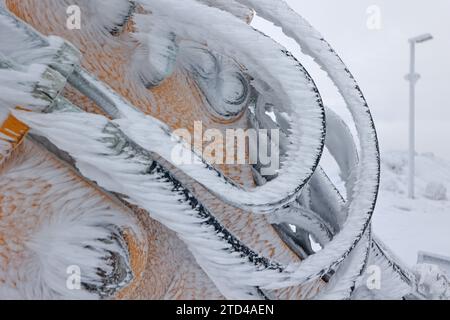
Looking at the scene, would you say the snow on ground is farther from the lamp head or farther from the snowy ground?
the lamp head

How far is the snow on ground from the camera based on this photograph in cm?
187

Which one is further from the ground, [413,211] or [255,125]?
[255,125]

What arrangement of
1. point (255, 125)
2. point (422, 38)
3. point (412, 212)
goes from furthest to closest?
point (422, 38), point (412, 212), point (255, 125)

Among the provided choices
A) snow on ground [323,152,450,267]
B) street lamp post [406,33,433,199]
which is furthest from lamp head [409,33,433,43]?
snow on ground [323,152,450,267]

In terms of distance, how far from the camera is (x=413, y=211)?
2527 mm

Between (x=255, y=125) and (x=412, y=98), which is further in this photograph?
(x=412, y=98)

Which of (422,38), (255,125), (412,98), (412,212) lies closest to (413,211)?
(412,212)

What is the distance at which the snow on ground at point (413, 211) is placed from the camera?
187 centimetres

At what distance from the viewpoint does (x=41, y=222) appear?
38 cm

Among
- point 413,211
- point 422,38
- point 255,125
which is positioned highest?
point 422,38

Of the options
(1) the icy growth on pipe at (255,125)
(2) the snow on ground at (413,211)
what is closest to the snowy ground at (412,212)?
(2) the snow on ground at (413,211)

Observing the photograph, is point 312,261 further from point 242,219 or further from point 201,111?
point 201,111

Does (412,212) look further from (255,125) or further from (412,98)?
(255,125)

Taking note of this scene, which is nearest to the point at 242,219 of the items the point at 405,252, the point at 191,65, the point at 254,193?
the point at 254,193
